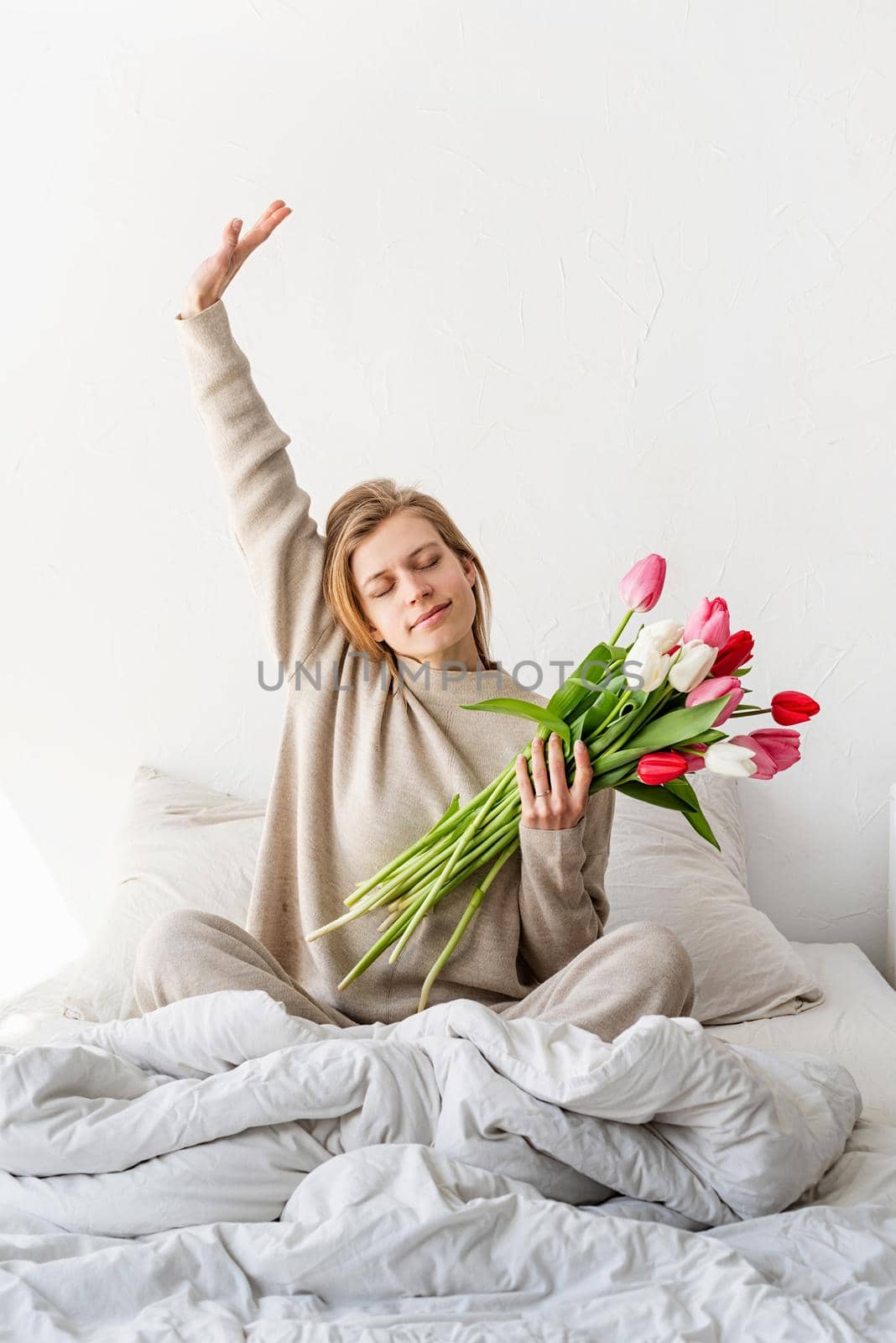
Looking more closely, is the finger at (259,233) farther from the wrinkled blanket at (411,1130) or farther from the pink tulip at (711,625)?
the wrinkled blanket at (411,1130)

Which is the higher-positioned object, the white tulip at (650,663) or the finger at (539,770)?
the white tulip at (650,663)

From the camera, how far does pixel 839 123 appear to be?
6.75 feet

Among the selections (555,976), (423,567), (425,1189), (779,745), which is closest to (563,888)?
(555,976)

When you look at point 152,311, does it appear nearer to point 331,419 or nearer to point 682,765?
point 331,419

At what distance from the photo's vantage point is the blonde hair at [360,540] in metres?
1.53

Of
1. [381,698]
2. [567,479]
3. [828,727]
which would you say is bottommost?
[828,727]

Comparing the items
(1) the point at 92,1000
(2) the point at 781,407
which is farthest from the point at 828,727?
(1) the point at 92,1000

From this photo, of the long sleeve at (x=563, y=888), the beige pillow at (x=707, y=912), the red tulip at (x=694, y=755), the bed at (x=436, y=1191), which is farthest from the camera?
the beige pillow at (x=707, y=912)

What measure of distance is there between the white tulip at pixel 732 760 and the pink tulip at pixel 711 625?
100 mm

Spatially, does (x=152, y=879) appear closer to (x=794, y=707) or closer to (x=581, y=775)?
(x=581, y=775)

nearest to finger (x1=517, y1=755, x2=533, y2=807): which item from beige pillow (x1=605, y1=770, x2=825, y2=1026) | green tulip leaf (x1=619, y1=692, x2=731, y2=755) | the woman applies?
the woman

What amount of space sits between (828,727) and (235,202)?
1.38m

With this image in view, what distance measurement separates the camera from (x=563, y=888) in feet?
4.53

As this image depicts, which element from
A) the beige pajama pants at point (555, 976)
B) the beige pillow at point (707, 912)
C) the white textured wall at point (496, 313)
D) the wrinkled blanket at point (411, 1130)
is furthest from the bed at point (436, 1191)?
the white textured wall at point (496, 313)
